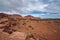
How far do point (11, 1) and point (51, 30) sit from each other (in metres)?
2.17

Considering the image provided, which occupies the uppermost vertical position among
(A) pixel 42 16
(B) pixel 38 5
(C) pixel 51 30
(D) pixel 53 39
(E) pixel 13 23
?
(B) pixel 38 5

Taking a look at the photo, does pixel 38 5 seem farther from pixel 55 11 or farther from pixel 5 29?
pixel 5 29

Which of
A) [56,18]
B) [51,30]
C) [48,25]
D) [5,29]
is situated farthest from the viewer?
[48,25]

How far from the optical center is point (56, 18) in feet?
14.1

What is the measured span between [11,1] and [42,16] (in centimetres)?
144

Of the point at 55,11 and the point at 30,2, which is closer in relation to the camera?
the point at 30,2

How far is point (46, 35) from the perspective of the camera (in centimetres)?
432

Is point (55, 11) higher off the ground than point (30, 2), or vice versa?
point (30, 2)

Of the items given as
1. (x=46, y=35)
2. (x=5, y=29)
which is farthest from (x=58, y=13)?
(x=5, y=29)

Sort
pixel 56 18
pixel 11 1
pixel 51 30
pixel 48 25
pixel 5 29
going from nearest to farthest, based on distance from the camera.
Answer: pixel 5 29 < pixel 11 1 < pixel 56 18 < pixel 51 30 < pixel 48 25

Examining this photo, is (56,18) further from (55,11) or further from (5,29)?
(5,29)

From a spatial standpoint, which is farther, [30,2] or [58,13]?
[58,13]

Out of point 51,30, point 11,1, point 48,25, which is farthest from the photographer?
point 48,25

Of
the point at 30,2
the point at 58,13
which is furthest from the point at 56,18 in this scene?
the point at 30,2
